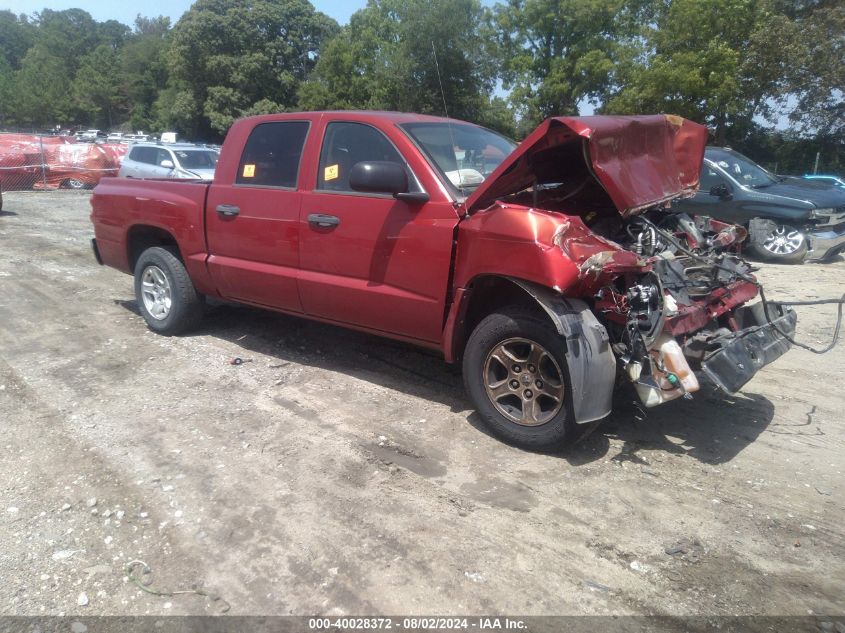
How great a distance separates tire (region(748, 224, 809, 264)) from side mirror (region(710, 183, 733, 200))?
771 mm

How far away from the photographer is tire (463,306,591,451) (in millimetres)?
3744

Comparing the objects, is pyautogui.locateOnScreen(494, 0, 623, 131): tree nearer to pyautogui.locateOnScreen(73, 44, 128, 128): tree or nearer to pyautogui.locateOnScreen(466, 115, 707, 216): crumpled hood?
pyautogui.locateOnScreen(466, 115, 707, 216): crumpled hood

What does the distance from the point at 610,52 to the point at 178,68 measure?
28.8 metres

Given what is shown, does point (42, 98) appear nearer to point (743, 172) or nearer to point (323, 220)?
point (743, 172)

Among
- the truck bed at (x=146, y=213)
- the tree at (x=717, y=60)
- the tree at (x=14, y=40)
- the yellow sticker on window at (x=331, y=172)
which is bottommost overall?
the truck bed at (x=146, y=213)

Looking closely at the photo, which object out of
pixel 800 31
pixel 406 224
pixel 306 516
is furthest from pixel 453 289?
pixel 800 31

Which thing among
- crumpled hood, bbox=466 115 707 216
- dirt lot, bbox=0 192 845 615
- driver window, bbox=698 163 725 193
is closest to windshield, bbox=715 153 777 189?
driver window, bbox=698 163 725 193

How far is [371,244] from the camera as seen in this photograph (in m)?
4.43

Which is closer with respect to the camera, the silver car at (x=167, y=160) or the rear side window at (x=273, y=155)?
the rear side window at (x=273, y=155)

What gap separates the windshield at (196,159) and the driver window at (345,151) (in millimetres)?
11819

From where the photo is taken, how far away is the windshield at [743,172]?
428 inches

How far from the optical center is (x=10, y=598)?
8.80 ft

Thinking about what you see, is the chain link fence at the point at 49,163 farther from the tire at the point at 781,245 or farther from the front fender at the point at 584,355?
the front fender at the point at 584,355

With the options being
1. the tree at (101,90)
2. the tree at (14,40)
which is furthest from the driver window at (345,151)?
the tree at (14,40)
